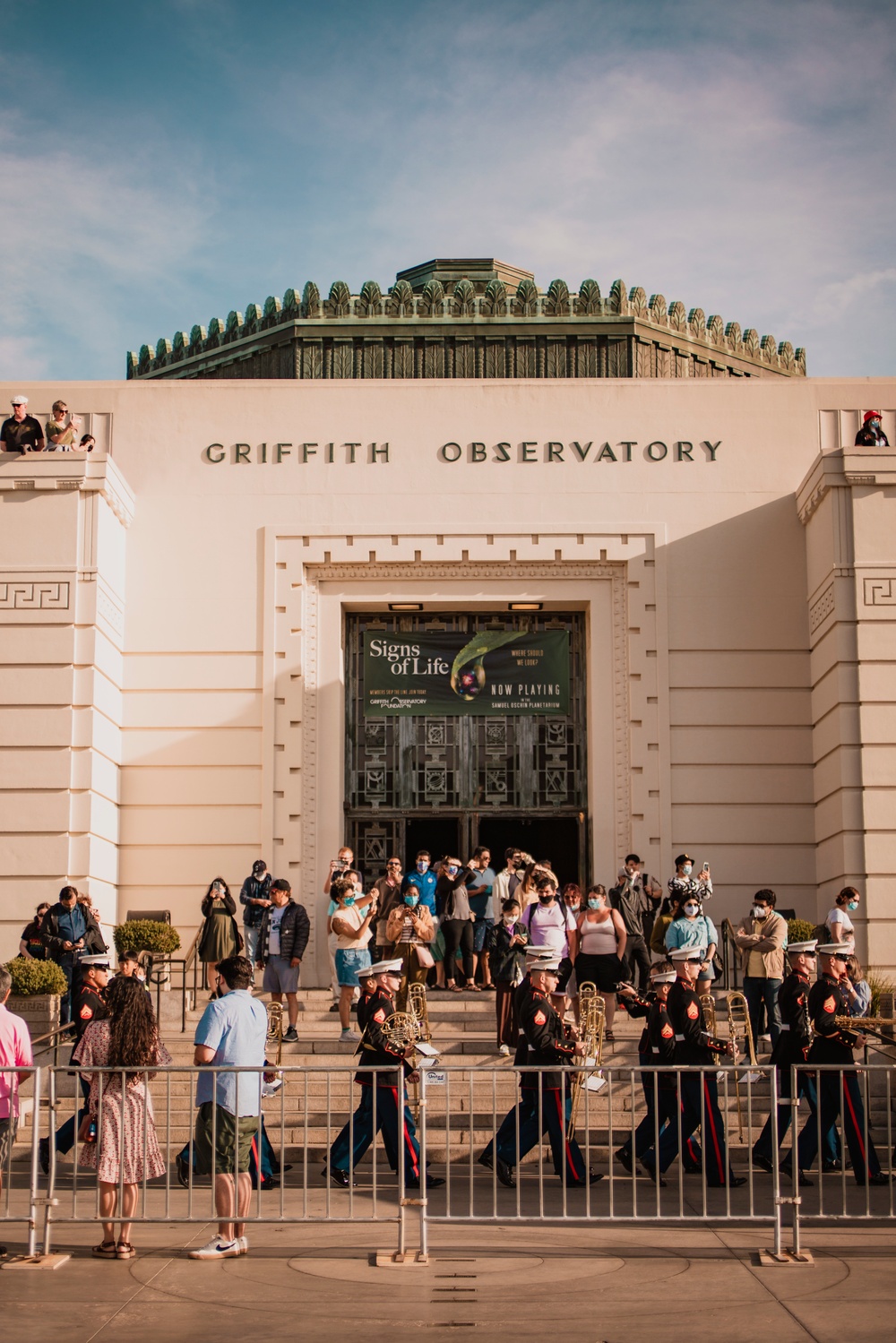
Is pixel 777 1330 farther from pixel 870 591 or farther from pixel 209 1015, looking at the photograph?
pixel 870 591

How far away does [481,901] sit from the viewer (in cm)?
1828

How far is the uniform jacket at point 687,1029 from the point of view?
452 inches

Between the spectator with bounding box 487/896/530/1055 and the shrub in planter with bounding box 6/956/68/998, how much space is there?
4.44m

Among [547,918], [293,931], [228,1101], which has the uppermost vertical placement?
[547,918]

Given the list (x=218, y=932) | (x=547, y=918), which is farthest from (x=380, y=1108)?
(x=218, y=932)

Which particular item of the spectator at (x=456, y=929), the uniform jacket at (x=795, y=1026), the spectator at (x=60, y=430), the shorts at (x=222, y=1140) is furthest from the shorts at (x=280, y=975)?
the spectator at (x=60, y=430)

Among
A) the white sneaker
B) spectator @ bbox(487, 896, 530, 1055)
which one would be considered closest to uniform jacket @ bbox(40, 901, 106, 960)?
Result: spectator @ bbox(487, 896, 530, 1055)

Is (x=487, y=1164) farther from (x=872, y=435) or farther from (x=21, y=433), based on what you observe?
(x=872, y=435)

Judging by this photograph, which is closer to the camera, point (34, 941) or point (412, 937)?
point (412, 937)

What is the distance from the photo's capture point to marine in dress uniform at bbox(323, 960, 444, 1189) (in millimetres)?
10461

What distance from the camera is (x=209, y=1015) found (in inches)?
356

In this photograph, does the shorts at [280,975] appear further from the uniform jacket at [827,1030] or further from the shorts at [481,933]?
the uniform jacket at [827,1030]

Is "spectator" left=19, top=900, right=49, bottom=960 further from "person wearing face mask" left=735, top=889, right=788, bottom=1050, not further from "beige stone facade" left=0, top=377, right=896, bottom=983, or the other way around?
"person wearing face mask" left=735, top=889, right=788, bottom=1050

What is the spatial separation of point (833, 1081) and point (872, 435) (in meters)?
11.0
